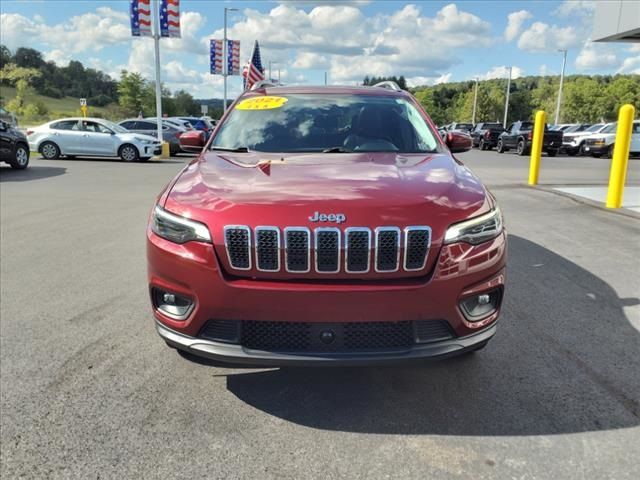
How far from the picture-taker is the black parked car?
1425 centimetres

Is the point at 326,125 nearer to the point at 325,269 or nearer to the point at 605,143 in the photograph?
the point at 325,269

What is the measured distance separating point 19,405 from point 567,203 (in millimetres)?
9163

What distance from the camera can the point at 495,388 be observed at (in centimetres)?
307

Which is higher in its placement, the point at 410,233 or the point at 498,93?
the point at 498,93

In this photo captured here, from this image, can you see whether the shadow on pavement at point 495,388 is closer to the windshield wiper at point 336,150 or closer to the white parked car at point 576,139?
the windshield wiper at point 336,150

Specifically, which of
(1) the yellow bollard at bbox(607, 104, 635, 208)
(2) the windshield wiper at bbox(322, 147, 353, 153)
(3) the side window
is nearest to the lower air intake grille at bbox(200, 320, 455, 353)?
(2) the windshield wiper at bbox(322, 147, 353, 153)

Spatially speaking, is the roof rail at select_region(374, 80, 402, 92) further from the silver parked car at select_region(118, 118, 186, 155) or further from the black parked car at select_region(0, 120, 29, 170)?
the silver parked car at select_region(118, 118, 186, 155)

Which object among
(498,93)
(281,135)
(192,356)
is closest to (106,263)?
(281,135)

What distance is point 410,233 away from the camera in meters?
2.48

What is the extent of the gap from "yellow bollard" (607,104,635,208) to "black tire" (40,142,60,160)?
707 inches

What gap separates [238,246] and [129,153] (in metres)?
18.3

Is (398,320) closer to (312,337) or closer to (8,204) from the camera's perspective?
(312,337)

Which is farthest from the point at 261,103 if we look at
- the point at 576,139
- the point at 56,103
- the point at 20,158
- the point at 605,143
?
the point at 56,103

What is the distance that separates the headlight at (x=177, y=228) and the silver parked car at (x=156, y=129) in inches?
826
